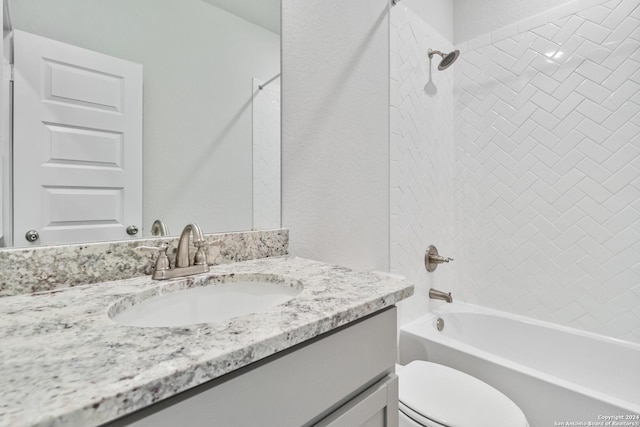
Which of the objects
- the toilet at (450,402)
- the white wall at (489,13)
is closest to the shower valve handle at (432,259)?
the toilet at (450,402)

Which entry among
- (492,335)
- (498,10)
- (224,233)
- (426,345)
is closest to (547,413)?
(426,345)

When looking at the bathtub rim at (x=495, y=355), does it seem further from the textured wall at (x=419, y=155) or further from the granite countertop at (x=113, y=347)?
the granite countertop at (x=113, y=347)

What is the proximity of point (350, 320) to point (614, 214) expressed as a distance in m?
1.70

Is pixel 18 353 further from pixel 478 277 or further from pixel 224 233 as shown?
pixel 478 277

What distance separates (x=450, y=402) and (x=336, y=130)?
108cm

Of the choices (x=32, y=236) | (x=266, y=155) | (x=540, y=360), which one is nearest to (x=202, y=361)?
(x=32, y=236)

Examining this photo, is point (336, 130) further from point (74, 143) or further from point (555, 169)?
point (555, 169)

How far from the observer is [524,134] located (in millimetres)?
1753

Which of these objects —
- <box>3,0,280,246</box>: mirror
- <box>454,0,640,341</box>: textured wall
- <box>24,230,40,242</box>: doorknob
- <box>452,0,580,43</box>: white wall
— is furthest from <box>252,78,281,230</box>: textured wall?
<box>452,0,580,43</box>: white wall

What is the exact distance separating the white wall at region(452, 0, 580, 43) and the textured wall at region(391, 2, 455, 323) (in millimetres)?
167

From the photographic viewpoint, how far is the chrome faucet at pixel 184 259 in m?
0.77

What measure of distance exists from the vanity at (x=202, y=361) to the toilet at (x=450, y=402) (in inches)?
15.5

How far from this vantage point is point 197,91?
0.97 m

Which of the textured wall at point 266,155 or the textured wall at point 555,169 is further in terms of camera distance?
the textured wall at point 555,169
